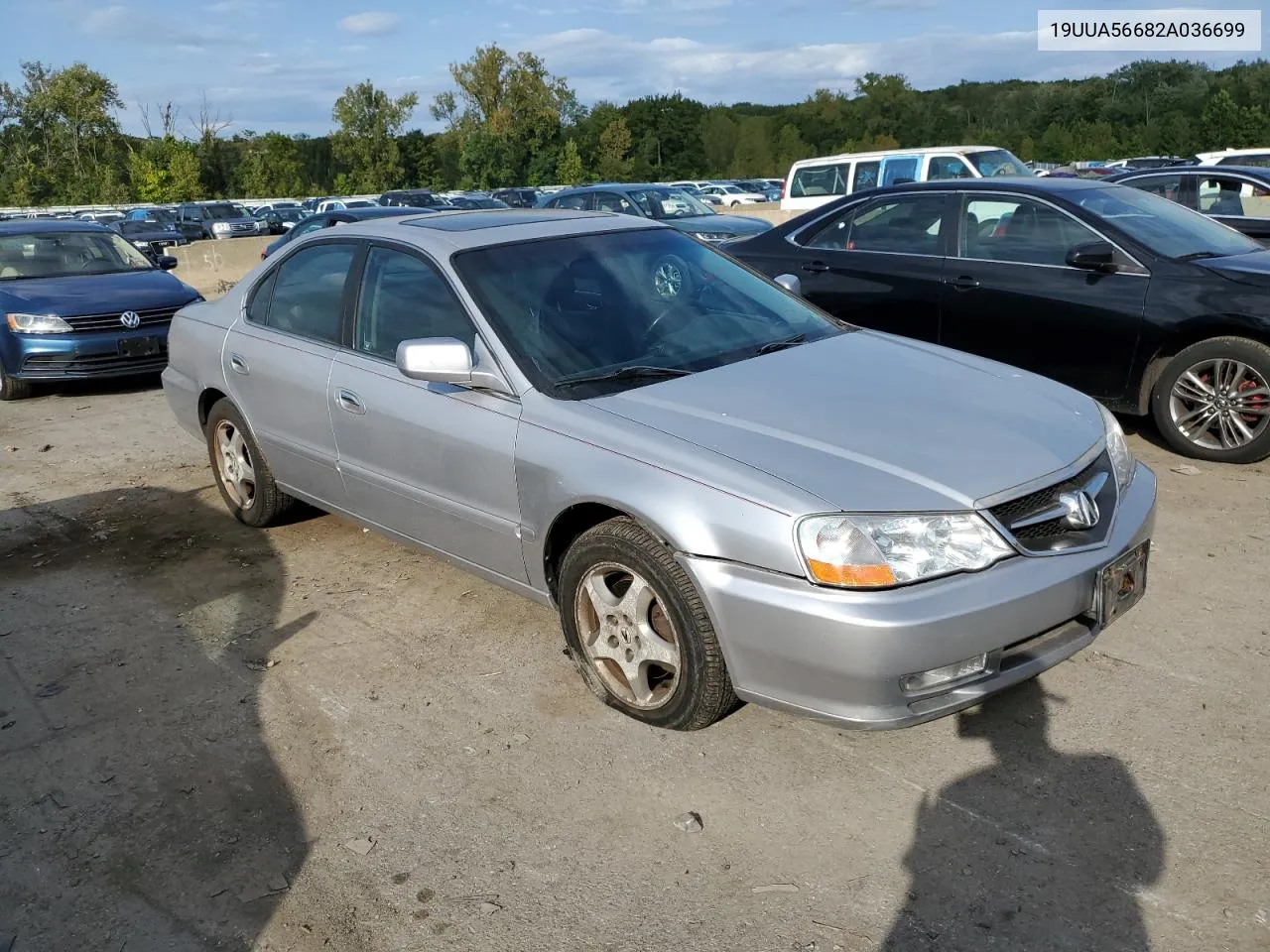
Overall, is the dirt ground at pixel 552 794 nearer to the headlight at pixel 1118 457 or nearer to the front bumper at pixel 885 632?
the front bumper at pixel 885 632

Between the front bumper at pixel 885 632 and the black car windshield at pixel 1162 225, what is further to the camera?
the black car windshield at pixel 1162 225

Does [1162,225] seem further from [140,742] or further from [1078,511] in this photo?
[140,742]

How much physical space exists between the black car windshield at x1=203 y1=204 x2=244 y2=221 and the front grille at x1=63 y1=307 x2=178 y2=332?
32.1m

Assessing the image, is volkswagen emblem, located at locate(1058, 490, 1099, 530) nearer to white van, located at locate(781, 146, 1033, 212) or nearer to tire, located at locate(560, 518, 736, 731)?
tire, located at locate(560, 518, 736, 731)

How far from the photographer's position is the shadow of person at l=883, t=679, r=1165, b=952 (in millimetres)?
2609

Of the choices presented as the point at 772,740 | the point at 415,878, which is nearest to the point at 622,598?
the point at 772,740

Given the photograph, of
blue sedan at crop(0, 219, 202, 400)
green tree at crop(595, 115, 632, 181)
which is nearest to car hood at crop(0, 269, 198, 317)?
blue sedan at crop(0, 219, 202, 400)

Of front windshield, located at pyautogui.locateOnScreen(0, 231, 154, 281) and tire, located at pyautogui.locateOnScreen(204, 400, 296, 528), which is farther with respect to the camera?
front windshield, located at pyautogui.locateOnScreen(0, 231, 154, 281)

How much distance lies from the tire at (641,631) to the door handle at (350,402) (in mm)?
1332

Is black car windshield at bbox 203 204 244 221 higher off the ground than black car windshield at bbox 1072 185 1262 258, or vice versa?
black car windshield at bbox 203 204 244 221

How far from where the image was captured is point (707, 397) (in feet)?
12.2

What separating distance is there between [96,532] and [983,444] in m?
4.72

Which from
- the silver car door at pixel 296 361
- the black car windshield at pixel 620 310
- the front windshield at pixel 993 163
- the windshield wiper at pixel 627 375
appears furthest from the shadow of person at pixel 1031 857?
the front windshield at pixel 993 163

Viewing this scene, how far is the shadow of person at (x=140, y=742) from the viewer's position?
2898mm
